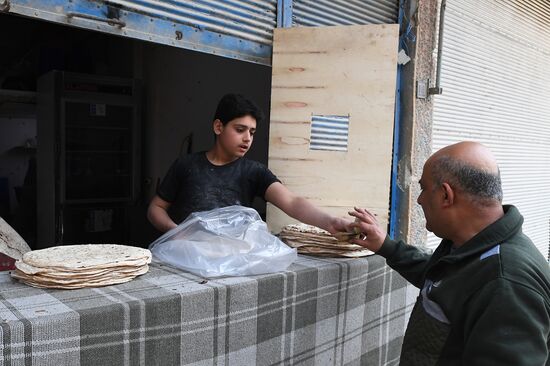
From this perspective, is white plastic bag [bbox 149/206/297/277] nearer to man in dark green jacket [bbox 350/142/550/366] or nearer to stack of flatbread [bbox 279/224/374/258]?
stack of flatbread [bbox 279/224/374/258]

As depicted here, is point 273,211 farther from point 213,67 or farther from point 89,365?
point 213,67

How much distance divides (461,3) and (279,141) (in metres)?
2.79

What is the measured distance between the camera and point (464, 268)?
4.69 feet

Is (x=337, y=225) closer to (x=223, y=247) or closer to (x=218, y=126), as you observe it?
(x=223, y=247)

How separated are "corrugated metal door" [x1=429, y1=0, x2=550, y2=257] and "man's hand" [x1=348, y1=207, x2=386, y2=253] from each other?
274 cm

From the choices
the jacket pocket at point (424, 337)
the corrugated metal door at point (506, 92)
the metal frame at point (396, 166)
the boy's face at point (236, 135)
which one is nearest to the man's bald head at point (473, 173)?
the jacket pocket at point (424, 337)

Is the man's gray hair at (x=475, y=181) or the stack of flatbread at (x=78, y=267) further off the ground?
the man's gray hair at (x=475, y=181)

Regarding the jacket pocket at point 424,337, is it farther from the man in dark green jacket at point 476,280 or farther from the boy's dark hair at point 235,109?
the boy's dark hair at point 235,109

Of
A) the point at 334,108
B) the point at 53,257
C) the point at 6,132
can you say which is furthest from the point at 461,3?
the point at 6,132

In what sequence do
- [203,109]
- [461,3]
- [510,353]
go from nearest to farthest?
[510,353] → [461,3] → [203,109]

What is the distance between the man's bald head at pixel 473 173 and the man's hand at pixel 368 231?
2.02 feet

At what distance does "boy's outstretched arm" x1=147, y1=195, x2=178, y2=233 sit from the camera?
2562 millimetres

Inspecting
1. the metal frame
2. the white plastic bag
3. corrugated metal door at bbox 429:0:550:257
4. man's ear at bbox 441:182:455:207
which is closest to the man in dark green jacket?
man's ear at bbox 441:182:455:207

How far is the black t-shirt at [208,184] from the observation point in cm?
262
